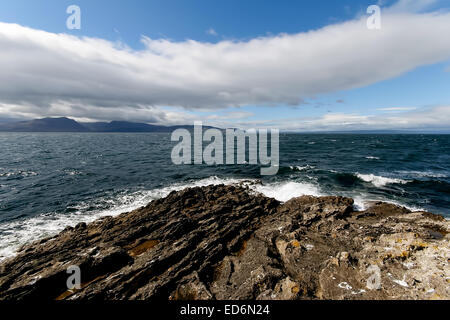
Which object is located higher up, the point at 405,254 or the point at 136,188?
the point at 405,254

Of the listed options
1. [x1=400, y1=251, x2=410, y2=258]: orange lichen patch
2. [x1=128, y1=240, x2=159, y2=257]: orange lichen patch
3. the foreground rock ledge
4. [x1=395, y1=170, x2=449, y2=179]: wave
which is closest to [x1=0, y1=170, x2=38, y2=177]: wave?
the foreground rock ledge

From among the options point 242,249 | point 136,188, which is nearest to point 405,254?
point 242,249

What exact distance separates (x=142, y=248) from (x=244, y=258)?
22.5 feet

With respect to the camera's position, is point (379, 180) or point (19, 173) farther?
point (19, 173)

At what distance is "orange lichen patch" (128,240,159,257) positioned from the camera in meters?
11.4

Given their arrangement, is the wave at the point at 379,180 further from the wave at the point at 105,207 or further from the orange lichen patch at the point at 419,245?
the orange lichen patch at the point at 419,245

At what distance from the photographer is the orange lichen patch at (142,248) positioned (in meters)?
11.4

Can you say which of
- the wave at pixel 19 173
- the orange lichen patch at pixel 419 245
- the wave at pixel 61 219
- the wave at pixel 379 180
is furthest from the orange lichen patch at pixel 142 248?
the wave at pixel 19 173

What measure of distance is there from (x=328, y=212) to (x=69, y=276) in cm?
1781

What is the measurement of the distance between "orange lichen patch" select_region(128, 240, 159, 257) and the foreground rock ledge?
0.21ft

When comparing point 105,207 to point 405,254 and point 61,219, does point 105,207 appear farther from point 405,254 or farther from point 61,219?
point 405,254

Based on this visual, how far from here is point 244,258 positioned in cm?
1028

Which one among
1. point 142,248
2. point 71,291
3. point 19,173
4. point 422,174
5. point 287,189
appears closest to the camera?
point 71,291
